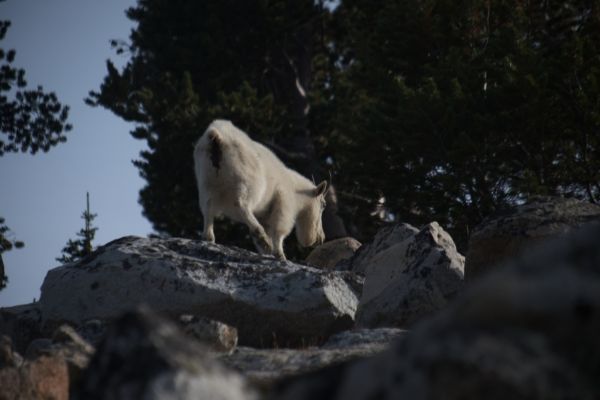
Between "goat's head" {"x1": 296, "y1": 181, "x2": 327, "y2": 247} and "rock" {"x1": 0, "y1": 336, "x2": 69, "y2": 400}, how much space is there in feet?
37.7

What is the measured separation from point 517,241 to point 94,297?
3.82 metres

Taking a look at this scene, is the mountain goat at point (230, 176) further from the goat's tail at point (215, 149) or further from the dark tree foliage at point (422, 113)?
the dark tree foliage at point (422, 113)

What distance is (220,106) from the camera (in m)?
22.8

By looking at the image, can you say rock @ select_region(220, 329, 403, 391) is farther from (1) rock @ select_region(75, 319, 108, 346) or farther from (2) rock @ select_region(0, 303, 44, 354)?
(2) rock @ select_region(0, 303, 44, 354)

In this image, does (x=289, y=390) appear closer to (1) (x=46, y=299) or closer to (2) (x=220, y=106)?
(1) (x=46, y=299)

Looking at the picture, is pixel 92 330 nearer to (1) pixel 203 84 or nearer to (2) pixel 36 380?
(2) pixel 36 380

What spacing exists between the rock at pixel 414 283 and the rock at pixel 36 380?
3.97 metres

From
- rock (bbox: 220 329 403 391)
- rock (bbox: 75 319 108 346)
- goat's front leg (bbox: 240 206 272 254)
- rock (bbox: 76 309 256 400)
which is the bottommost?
rock (bbox: 220 329 403 391)

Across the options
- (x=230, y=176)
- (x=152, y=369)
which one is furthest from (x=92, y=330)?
(x=152, y=369)

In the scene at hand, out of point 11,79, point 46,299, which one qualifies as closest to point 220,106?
point 11,79

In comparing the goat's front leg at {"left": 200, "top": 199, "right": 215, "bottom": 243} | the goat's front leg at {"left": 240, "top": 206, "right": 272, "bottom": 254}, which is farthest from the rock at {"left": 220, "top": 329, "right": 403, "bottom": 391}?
the goat's front leg at {"left": 240, "top": 206, "right": 272, "bottom": 254}

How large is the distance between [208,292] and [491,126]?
8.36m

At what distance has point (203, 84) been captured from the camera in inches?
1035

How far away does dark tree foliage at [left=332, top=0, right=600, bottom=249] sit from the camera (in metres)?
14.1
